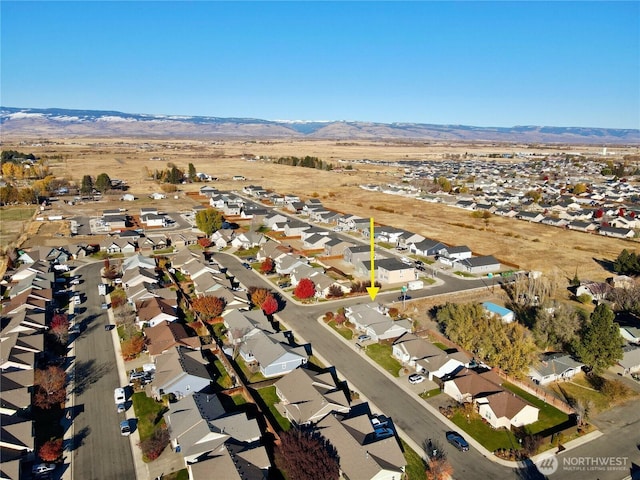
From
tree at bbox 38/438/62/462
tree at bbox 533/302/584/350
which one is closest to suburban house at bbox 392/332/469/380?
tree at bbox 533/302/584/350

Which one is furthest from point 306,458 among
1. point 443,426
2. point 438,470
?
point 443,426

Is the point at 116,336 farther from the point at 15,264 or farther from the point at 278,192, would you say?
the point at 278,192

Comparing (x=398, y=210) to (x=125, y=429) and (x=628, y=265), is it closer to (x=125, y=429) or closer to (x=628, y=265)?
(x=628, y=265)

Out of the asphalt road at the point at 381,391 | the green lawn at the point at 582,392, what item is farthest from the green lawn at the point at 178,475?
the green lawn at the point at 582,392

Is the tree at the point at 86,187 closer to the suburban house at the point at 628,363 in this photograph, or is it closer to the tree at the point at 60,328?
the tree at the point at 60,328

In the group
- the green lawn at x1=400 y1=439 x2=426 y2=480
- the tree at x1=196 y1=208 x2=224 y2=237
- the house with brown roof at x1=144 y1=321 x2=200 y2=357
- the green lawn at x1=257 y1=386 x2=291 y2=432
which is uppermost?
the tree at x1=196 y1=208 x2=224 y2=237

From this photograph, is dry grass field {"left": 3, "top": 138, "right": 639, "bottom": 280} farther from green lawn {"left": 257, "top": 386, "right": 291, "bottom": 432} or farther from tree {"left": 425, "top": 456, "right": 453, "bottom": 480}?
green lawn {"left": 257, "top": 386, "right": 291, "bottom": 432}
